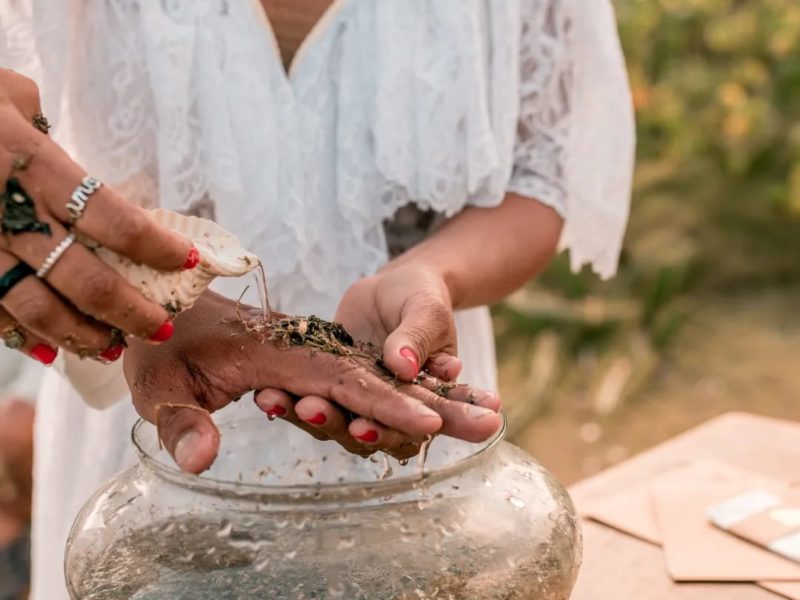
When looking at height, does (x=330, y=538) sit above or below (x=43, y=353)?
below

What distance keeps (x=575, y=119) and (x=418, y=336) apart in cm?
62

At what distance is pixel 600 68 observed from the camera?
1.47 meters

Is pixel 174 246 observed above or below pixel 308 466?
above

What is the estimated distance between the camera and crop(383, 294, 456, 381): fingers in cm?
94

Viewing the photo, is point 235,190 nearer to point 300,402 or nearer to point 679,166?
point 300,402

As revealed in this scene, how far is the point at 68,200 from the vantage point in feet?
2.51

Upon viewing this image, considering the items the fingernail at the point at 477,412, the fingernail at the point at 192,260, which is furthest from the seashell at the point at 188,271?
the fingernail at the point at 477,412

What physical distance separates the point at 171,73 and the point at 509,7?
0.44 meters

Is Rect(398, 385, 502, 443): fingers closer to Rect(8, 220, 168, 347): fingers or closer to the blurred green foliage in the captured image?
Rect(8, 220, 168, 347): fingers

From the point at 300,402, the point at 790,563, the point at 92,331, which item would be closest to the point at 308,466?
the point at 300,402

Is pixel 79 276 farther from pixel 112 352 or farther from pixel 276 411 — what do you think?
pixel 276 411

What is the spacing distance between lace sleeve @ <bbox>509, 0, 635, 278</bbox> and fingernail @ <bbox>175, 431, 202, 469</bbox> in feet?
2.45

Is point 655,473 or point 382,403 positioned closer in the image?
point 382,403

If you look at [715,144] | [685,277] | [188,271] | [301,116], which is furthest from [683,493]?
[715,144]
